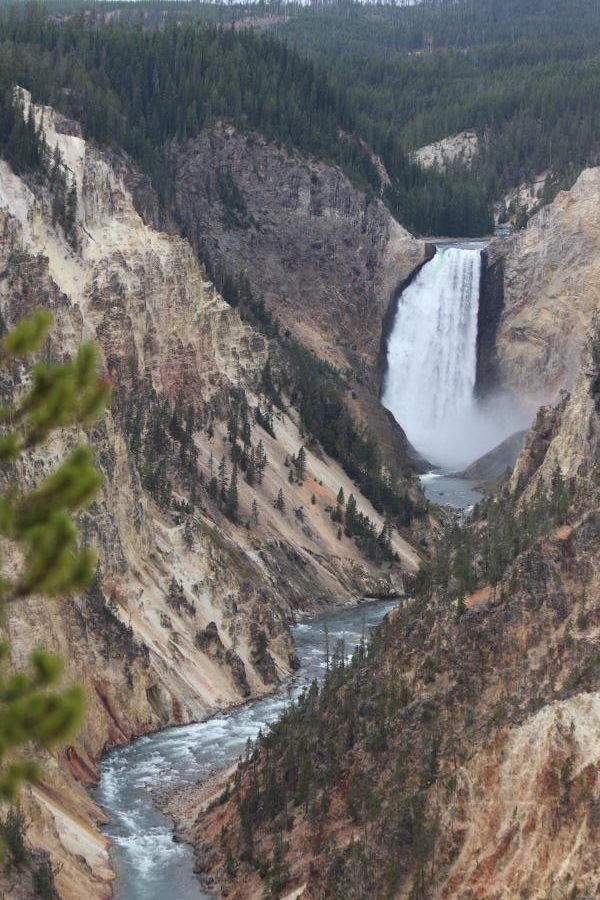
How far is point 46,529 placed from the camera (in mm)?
17969

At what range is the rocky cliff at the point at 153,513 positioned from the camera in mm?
52250

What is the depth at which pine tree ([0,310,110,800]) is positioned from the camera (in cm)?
1784

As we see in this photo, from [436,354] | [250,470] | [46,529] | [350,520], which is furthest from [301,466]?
[46,529]

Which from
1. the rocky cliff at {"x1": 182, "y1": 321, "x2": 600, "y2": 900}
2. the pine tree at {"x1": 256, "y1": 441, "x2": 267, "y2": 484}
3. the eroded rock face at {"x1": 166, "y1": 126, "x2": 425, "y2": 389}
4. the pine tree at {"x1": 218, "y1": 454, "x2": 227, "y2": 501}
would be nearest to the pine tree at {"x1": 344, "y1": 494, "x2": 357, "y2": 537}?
the pine tree at {"x1": 256, "y1": 441, "x2": 267, "y2": 484}

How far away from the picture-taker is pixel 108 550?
58781 mm

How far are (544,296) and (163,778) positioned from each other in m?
89.8

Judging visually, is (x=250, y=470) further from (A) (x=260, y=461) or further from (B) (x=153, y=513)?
(B) (x=153, y=513)

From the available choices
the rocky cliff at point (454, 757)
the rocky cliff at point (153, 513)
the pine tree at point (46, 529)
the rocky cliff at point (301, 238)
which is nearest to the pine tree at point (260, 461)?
the rocky cliff at point (153, 513)

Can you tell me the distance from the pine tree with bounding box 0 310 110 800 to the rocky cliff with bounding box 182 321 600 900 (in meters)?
13.8

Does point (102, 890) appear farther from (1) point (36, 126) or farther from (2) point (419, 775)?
(1) point (36, 126)

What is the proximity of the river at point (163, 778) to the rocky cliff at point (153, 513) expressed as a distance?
2.04ft

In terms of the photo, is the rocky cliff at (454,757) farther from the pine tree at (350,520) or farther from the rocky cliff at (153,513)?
the pine tree at (350,520)

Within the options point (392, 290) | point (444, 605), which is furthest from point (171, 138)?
point (444, 605)

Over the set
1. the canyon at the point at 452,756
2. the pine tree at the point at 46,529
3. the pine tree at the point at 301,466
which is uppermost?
the pine tree at the point at 46,529
